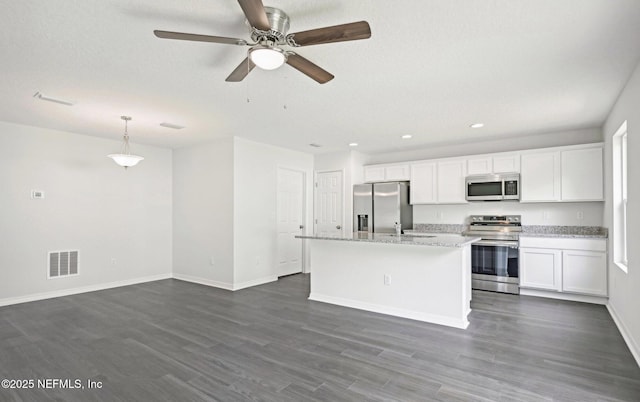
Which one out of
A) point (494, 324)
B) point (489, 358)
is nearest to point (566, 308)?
point (494, 324)

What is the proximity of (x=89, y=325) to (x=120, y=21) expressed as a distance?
3238mm

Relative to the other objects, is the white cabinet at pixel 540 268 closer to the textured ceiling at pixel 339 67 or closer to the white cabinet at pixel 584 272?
the white cabinet at pixel 584 272

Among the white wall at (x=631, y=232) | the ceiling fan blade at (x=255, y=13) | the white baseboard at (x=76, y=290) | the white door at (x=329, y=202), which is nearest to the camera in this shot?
the ceiling fan blade at (x=255, y=13)

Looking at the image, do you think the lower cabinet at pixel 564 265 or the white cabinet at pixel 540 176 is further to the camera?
the white cabinet at pixel 540 176

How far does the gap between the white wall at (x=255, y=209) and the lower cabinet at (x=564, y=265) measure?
4.08 metres

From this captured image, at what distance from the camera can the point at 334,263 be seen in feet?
15.2

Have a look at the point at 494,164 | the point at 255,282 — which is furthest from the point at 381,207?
the point at 255,282

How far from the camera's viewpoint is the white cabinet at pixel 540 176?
16.3ft

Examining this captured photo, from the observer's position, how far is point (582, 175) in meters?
4.75

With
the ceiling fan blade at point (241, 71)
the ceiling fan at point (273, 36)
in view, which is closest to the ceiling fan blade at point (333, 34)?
the ceiling fan at point (273, 36)

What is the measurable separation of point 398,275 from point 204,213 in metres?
3.54

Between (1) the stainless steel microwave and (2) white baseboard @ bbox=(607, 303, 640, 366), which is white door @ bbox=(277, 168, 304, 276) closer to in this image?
(1) the stainless steel microwave

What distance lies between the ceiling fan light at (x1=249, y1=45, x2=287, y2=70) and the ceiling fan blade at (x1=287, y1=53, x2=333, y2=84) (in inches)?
3.9

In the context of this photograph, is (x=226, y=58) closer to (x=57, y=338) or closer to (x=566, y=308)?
(x=57, y=338)
